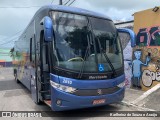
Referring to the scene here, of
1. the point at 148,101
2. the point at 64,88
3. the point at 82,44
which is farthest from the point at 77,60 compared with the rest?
the point at 148,101

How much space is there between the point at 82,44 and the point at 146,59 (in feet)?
18.7

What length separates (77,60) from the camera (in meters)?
7.04

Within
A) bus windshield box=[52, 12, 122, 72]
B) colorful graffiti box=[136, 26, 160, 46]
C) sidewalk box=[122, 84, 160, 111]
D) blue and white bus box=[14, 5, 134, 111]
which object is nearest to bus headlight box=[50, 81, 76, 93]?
blue and white bus box=[14, 5, 134, 111]

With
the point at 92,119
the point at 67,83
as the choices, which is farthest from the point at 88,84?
the point at 92,119

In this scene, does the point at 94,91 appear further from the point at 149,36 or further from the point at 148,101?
the point at 149,36

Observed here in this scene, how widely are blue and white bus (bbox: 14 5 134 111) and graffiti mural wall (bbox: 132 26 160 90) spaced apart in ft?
13.3

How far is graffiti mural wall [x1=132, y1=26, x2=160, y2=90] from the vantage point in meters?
11.5

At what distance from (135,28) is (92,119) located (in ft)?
23.0

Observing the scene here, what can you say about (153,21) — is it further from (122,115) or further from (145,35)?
(122,115)

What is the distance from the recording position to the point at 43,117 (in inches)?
298

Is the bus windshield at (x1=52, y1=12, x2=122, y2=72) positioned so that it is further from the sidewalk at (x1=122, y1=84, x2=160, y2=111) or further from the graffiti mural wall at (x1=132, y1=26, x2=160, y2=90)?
the graffiti mural wall at (x1=132, y1=26, x2=160, y2=90)

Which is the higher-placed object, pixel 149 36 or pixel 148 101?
pixel 149 36

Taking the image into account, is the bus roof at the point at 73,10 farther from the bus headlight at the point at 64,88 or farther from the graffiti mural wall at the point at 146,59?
the graffiti mural wall at the point at 146,59

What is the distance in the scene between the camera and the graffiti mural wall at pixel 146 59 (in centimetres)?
1146
